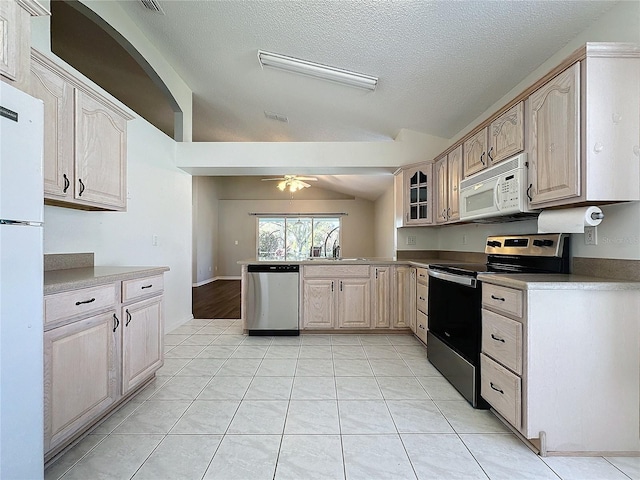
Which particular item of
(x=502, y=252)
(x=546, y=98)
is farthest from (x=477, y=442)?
(x=546, y=98)

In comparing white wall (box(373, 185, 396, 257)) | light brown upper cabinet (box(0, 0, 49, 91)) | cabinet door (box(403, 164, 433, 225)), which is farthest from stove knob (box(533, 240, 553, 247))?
white wall (box(373, 185, 396, 257))

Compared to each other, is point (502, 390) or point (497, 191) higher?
point (497, 191)

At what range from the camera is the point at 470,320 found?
2109 mm

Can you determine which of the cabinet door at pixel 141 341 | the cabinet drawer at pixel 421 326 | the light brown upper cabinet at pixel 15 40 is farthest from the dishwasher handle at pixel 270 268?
the light brown upper cabinet at pixel 15 40

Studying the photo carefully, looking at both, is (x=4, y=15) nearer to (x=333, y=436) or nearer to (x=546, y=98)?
(x=333, y=436)

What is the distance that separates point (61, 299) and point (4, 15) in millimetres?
1144

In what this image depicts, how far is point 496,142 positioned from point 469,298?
1.13 m

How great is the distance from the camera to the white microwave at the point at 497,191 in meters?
1.96

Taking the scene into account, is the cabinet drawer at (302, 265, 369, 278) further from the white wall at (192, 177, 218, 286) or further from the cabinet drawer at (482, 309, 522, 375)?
the white wall at (192, 177, 218, 286)

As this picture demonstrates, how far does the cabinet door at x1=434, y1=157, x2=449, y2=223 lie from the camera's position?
328 cm

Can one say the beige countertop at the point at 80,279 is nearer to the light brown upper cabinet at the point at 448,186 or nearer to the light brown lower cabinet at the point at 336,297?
the light brown lower cabinet at the point at 336,297

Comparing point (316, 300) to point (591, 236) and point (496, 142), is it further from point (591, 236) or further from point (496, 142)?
point (591, 236)

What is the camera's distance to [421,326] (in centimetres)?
318

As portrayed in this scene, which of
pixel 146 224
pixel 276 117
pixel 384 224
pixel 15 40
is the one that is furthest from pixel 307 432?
pixel 384 224
